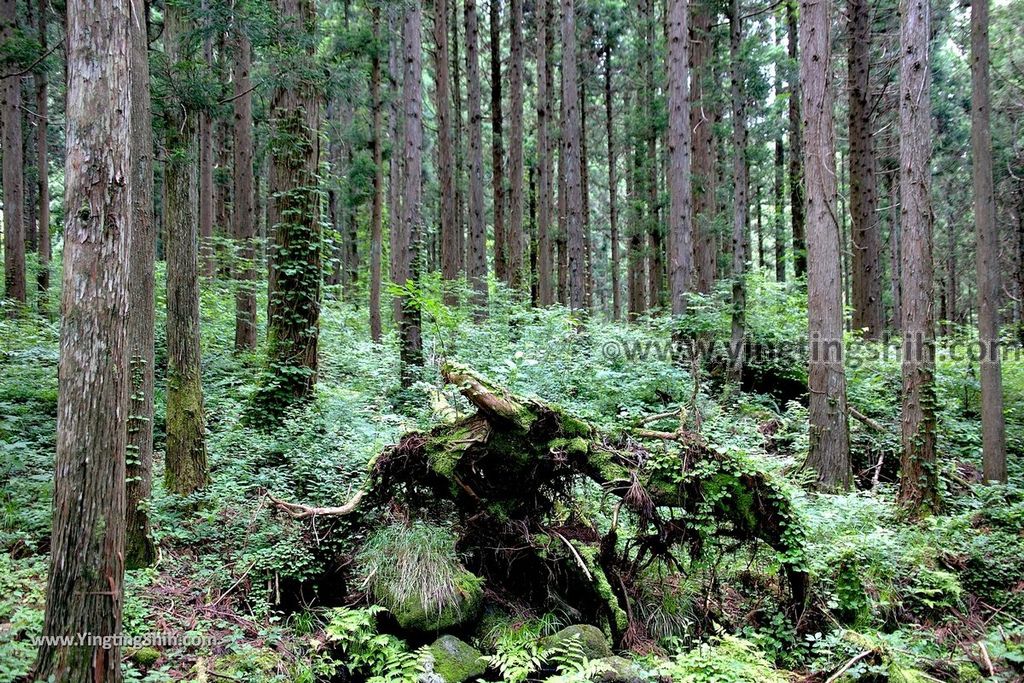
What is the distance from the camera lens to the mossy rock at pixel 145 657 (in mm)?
4102

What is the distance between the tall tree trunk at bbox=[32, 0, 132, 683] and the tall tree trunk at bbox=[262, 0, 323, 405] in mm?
4876

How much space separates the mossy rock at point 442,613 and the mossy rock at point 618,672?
4.12ft

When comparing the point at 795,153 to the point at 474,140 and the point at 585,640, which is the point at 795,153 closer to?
the point at 474,140

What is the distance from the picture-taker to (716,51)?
718 inches


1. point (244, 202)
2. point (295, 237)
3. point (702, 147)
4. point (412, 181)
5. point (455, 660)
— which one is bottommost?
point (455, 660)

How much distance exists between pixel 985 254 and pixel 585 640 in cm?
776

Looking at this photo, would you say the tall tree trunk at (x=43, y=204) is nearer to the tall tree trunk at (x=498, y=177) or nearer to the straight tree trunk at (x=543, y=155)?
the tall tree trunk at (x=498, y=177)

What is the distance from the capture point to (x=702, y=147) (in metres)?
18.2

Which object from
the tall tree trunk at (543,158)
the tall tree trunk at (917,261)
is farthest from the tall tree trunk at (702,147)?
the tall tree trunk at (917,261)

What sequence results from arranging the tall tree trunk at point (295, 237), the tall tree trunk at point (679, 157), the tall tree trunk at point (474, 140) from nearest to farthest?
the tall tree trunk at point (295, 237)
the tall tree trunk at point (679, 157)
the tall tree trunk at point (474, 140)

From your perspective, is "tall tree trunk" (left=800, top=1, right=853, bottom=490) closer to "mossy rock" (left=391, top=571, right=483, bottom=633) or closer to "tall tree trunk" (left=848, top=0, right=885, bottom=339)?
"mossy rock" (left=391, top=571, right=483, bottom=633)

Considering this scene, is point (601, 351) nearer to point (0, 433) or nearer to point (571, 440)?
point (571, 440)

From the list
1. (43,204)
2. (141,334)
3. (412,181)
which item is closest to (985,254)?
(412,181)

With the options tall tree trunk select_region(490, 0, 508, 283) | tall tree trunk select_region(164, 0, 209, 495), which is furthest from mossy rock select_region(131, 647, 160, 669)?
tall tree trunk select_region(490, 0, 508, 283)
